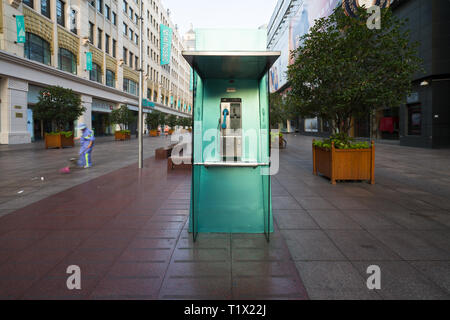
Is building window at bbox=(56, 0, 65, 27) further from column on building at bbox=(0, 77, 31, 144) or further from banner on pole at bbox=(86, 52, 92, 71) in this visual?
column on building at bbox=(0, 77, 31, 144)

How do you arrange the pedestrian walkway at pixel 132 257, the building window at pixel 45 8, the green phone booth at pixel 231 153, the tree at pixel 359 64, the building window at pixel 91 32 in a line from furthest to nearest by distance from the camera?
1. the building window at pixel 91 32
2. the building window at pixel 45 8
3. the tree at pixel 359 64
4. the green phone booth at pixel 231 153
5. the pedestrian walkway at pixel 132 257

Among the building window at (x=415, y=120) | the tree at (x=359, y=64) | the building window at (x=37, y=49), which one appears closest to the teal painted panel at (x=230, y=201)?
the tree at (x=359, y=64)

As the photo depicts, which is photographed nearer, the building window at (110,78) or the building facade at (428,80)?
the building facade at (428,80)

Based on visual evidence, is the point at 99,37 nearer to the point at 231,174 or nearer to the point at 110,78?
the point at 110,78

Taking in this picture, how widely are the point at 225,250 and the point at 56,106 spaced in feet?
62.0

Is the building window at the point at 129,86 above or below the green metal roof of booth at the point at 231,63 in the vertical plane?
above

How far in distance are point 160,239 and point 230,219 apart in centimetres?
104

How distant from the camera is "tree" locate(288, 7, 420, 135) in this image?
7.61 m

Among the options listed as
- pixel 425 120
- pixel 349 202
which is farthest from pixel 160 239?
pixel 425 120

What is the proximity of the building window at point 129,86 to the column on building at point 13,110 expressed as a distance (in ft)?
62.5

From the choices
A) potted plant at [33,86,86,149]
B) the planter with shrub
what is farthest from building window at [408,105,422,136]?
potted plant at [33,86,86,149]

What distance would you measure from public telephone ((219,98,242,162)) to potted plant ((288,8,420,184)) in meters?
4.52

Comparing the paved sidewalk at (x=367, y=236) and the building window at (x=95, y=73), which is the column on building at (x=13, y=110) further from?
the paved sidewalk at (x=367, y=236)

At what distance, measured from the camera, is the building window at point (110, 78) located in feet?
115
